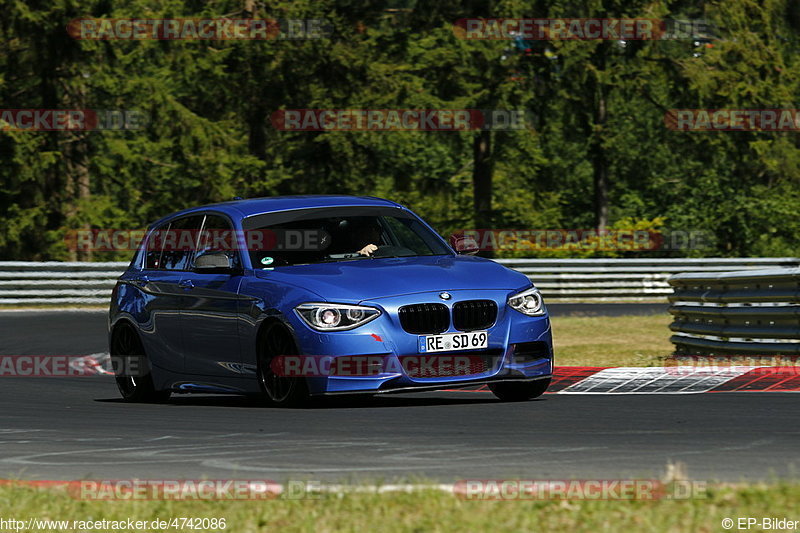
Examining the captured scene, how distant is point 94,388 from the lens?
14156mm

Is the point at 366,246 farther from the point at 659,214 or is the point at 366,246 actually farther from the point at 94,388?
the point at 659,214

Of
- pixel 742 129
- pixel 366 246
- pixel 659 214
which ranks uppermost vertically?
pixel 366 246

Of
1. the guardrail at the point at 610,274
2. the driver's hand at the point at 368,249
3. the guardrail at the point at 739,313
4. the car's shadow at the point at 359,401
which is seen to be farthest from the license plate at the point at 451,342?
the guardrail at the point at 610,274

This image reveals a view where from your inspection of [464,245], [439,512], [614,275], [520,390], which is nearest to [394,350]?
[520,390]

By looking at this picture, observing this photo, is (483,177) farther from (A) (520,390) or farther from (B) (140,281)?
(A) (520,390)

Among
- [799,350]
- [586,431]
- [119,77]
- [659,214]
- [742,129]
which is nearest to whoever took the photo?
[586,431]

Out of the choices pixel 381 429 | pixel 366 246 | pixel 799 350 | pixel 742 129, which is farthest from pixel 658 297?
pixel 381 429

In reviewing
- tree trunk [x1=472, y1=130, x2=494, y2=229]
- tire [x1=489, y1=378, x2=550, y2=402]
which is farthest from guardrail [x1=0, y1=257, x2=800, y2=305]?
tire [x1=489, y1=378, x2=550, y2=402]

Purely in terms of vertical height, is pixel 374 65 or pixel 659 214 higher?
pixel 374 65

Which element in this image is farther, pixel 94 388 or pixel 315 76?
pixel 315 76

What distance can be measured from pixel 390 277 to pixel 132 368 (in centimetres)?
334

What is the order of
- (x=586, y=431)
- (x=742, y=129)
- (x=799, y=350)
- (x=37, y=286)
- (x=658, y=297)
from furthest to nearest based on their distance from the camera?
(x=742, y=129) → (x=658, y=297) → (x=37, y=286) → (x=799, y=350) → (x=586, y=431)

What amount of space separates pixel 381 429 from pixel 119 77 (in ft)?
104

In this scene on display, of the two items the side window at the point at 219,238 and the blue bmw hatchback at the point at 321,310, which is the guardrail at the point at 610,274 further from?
the side window at the point at 219,238
